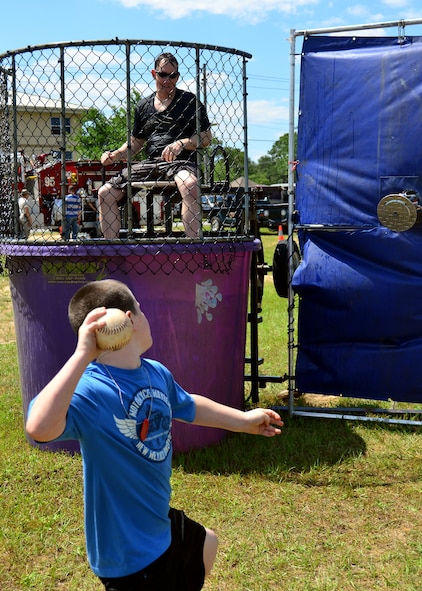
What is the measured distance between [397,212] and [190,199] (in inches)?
61.4

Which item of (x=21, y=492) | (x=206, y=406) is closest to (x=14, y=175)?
(x=21, y=492)

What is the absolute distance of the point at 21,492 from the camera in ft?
14.6

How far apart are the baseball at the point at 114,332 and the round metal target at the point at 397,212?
356 cm

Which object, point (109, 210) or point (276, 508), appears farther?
point (109, 210)

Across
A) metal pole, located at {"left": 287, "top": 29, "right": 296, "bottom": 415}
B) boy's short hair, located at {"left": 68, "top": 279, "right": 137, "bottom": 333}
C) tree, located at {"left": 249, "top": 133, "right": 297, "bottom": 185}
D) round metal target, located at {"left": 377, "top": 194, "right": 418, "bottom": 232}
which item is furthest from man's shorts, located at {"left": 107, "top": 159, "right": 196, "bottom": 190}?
tree, located at {"left": 249, "top": 133, "right": 297, "bottom": 185}

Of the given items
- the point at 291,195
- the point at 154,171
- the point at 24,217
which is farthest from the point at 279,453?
the point at 24,217

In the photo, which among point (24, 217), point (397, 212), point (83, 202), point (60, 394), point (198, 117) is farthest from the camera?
point (83, 202)

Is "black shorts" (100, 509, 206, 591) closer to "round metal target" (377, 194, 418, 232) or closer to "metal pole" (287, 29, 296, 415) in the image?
"metal pole" (287, 29, 296, 415)

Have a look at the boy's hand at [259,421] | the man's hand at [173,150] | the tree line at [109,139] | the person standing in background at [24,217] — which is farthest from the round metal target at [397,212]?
the boy's hand at [259,421]

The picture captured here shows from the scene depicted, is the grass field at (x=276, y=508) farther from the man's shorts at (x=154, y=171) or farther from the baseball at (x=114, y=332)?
the man's shorts at (x=154, y=171)

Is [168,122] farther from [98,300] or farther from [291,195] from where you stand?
[98,300]

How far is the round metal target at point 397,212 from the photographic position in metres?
5.20

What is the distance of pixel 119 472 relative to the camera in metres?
2.29

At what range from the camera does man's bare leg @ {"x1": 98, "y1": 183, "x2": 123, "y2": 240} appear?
16.9 ft
